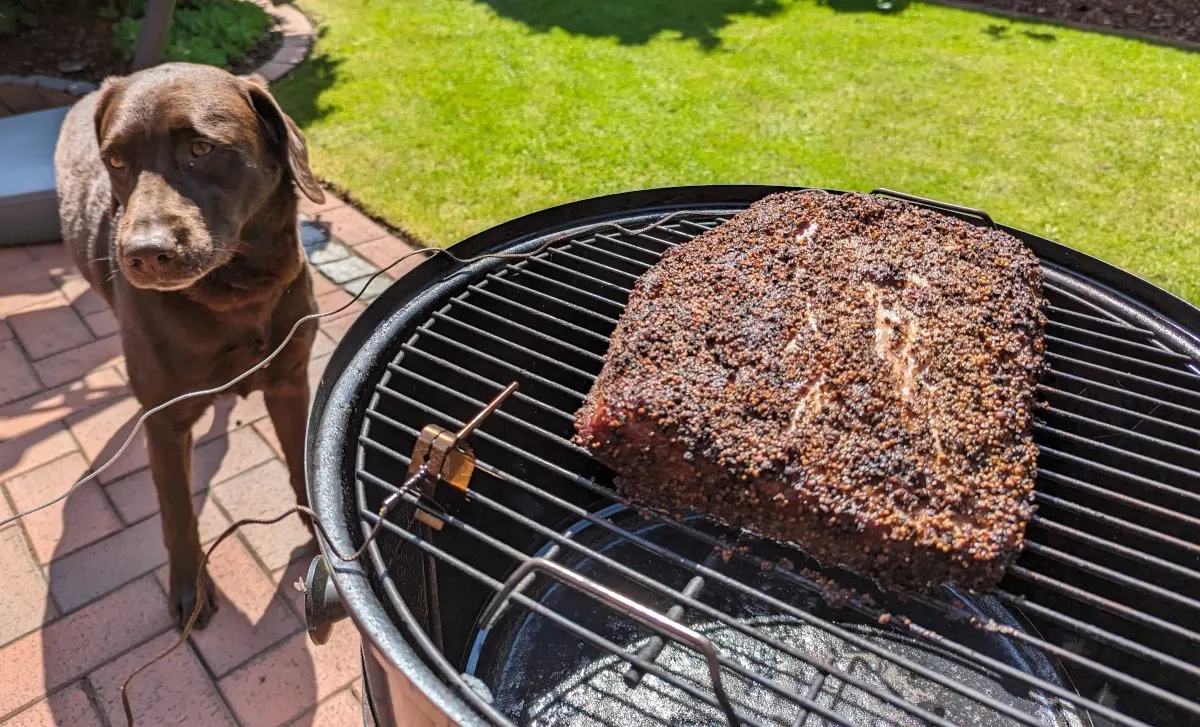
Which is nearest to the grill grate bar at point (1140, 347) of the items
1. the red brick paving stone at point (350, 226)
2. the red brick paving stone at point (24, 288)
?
the red brick paving stone at point (350, 226)

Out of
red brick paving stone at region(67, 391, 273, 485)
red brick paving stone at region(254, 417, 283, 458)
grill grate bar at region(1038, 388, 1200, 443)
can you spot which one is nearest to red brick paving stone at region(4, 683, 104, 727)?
red brick paving stone at region(67, 391, 273, 485)

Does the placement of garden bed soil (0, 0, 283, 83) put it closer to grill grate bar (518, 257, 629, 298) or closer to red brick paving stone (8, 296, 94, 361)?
red brick paving stone (8, 296, 94, 361)

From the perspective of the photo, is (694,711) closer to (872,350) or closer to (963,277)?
(872,350)

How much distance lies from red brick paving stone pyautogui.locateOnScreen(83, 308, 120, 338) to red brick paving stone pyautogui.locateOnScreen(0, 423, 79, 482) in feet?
2.42

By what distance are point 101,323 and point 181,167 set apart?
2558 millimetres

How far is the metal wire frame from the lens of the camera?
1417 millimetres

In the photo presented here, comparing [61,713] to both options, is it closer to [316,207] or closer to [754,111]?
[316,207]

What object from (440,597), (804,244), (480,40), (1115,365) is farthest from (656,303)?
(480,40)

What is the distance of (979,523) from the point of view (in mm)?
1602

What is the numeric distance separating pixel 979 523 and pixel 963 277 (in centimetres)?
84

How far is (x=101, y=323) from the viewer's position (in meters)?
4.22

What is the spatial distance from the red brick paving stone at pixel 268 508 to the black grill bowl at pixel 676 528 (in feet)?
3.89

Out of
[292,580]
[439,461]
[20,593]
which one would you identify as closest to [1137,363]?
→ [439,461]

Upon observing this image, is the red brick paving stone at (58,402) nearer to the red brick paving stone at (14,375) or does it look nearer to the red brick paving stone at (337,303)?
the red brick paving stone at (14,375)
